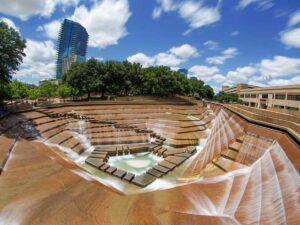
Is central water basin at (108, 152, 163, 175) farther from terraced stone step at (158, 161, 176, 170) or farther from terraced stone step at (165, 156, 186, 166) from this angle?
terraced stone step at (158, 161, 176, 170)

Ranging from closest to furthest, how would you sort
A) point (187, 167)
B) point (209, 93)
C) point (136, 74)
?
point (187, 167) < point (136, 74) < point (209, 93)

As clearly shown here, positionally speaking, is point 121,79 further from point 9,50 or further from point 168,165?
point 168,165

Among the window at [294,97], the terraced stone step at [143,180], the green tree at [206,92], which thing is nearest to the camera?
the terraced stone step at [143,180]

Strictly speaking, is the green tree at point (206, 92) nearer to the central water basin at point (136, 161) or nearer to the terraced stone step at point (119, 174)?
the central water basin at point (136, 161)

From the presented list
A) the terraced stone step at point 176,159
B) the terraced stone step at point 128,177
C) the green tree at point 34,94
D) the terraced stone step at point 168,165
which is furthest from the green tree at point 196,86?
the terraced stone step at point 128,177

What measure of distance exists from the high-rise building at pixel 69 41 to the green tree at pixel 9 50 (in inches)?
5451

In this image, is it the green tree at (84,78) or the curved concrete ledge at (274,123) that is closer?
the curved concrete ledge at (274,123)

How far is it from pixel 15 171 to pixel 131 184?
6226mm

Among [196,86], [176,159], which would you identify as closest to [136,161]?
[176,159]

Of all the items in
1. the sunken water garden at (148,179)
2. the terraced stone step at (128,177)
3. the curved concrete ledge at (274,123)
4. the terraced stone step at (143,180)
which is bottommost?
the terraced stone step at (143,180)

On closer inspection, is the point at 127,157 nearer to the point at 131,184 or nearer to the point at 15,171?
the point at 131,184

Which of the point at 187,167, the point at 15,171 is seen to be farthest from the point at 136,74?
the point at 15,171

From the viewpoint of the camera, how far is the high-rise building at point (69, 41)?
149750 mm

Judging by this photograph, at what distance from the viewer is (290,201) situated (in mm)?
6504
